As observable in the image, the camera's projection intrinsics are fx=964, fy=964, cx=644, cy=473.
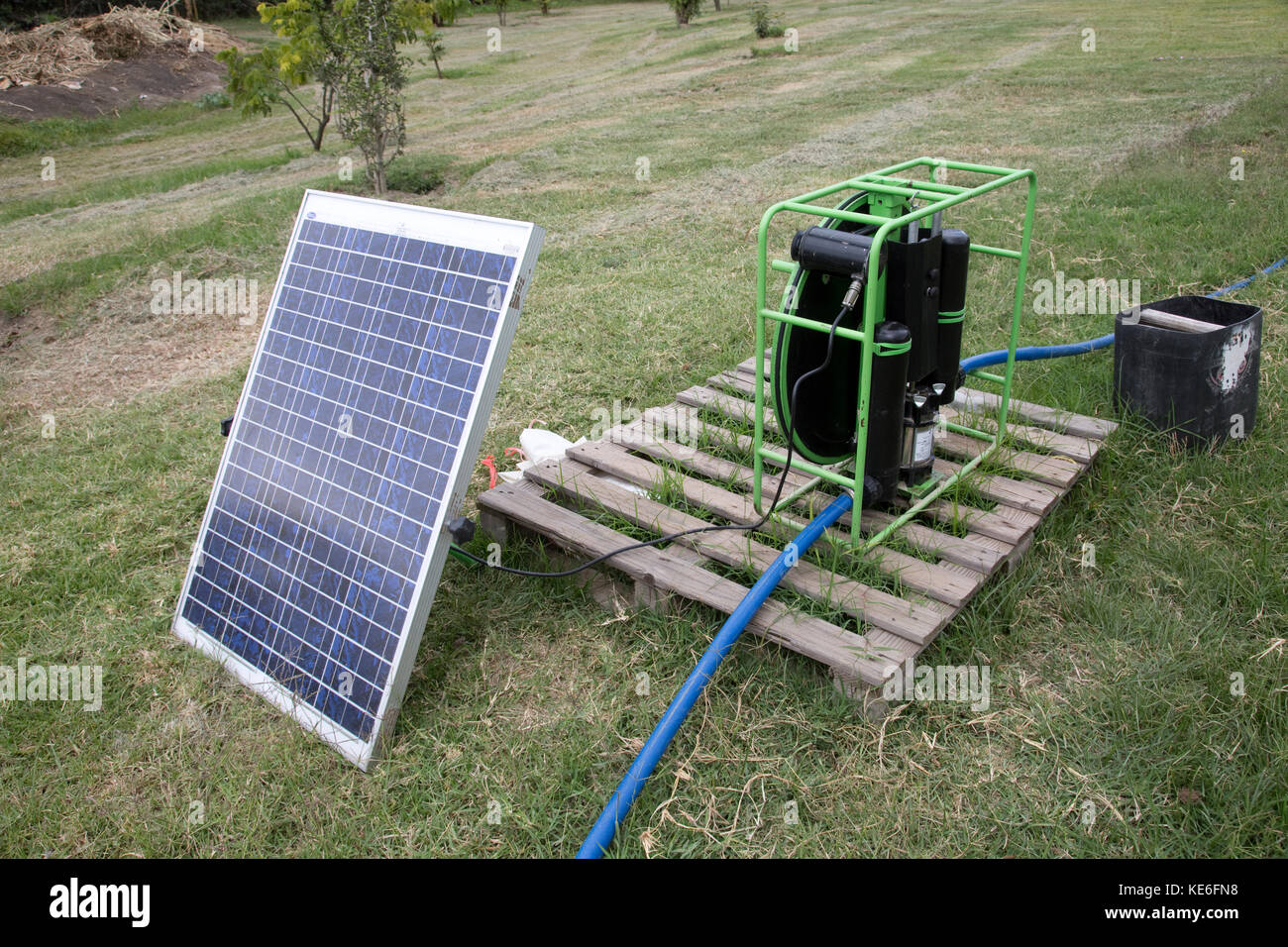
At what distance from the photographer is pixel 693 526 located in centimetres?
316

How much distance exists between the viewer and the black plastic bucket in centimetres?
343

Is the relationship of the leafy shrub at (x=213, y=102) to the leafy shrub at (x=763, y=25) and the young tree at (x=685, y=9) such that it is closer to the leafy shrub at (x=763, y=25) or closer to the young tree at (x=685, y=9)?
the leafy shrub at (x=763, y=25)

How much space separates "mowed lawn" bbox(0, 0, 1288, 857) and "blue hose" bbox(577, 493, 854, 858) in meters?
0.09

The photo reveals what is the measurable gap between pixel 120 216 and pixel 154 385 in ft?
12.9

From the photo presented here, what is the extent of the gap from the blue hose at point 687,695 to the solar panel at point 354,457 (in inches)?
26.9

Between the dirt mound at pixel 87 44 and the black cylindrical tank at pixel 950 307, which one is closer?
the black cylindrical tank at pixel 950 307

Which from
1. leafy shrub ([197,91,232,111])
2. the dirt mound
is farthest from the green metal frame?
the dirt mound

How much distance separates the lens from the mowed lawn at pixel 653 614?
2373mm

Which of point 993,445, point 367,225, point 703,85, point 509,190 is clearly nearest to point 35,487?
point 367,225

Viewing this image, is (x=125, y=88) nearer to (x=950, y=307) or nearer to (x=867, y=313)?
(x=950, y=307)

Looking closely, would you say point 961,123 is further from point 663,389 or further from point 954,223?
point 663,389

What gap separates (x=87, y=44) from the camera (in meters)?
15.3

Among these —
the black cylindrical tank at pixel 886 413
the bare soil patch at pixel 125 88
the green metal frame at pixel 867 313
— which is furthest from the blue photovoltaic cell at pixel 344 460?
the bare soil patch at pixel 125 88

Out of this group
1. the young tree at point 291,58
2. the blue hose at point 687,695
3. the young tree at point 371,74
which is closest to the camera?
the blue hose at point 687,695
